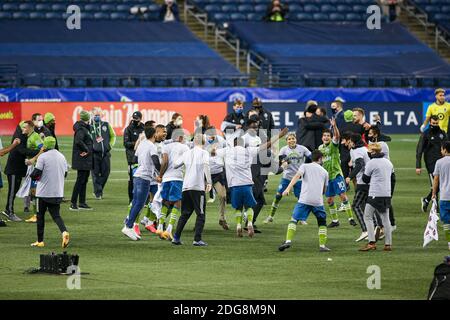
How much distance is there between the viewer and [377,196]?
18062mm

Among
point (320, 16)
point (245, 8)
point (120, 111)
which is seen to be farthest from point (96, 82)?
point (320, 16)

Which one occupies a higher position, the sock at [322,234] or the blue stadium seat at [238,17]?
the blue stadium seat at [238,17]

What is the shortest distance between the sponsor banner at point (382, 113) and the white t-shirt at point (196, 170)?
85.6ft

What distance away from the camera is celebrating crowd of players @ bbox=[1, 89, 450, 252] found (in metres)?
18.1

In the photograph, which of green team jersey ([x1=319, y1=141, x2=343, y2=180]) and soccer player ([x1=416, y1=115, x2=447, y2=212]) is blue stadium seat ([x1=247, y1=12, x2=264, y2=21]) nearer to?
soccer player ([x1=416, y1=115, x2=447, y2=212])

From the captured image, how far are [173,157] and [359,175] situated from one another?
11.2 feet

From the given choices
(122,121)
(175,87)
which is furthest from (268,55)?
(122,121)

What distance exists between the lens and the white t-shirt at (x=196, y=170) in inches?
729

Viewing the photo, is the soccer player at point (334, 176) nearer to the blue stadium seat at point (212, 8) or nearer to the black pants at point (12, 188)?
the black pants at point (12, 188)

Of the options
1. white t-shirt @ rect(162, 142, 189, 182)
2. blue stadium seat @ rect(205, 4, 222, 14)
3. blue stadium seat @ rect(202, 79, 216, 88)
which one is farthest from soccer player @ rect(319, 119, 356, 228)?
blue stadium seat @ rect(205, 4, 222, 14)

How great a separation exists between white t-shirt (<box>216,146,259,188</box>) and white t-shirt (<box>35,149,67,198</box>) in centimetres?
329

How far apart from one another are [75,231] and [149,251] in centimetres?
288

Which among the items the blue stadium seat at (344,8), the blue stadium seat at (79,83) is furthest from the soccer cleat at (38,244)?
the blue stadium seat at (344,8)

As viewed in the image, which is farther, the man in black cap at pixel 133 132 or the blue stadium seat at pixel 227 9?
the blue stadium seat at pixel 227 9
